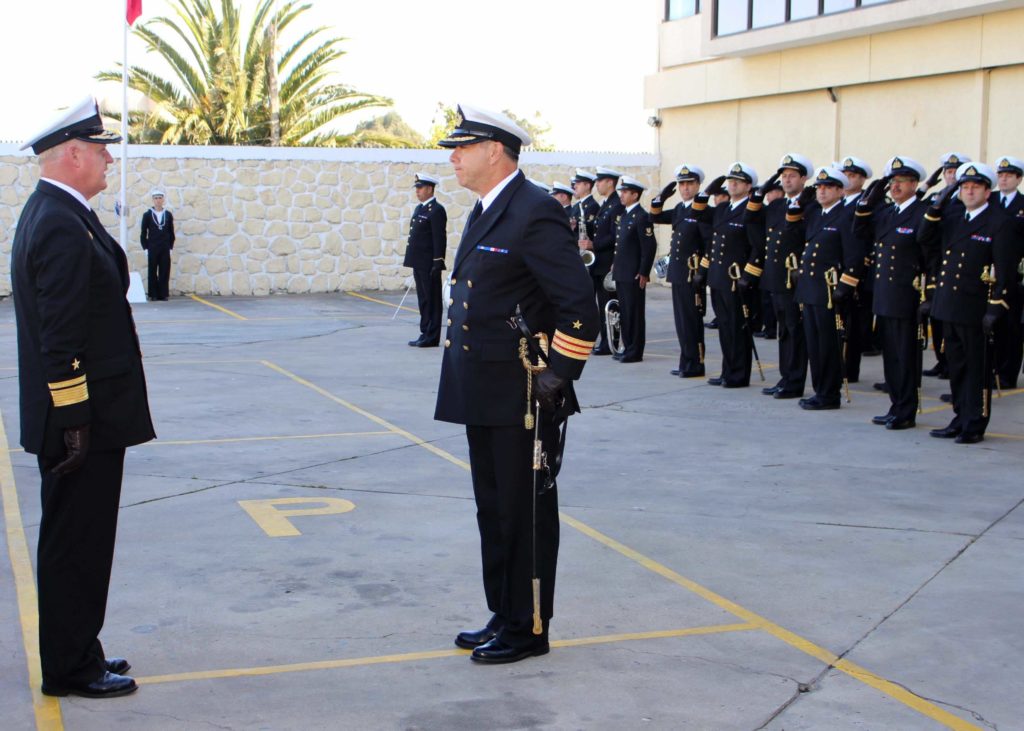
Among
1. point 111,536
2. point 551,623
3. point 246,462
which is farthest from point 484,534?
point 246,462

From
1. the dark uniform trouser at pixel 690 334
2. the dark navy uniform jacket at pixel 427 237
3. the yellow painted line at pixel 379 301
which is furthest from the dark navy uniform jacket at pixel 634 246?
the yellow painted line at pixel 379 301

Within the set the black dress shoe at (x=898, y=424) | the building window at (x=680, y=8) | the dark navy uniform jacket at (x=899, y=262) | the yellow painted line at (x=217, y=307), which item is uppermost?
the building window at (x=680, y=8)

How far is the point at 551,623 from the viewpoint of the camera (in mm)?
5191

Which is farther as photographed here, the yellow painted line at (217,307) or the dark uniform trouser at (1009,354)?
the yellow painted line at (217,307)

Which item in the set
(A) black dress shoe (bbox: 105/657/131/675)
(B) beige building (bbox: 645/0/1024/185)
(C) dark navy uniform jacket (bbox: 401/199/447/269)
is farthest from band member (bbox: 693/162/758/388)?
(A) black dress shoe (bbox: 105/657/131/675)

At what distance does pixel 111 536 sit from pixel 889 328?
734 centimetres

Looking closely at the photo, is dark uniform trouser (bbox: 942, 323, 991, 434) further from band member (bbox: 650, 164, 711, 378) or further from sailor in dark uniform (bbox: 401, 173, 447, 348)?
sailor in dark uniform (bbox: 401, 173, 447, 348)

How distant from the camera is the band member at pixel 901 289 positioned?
989 cm

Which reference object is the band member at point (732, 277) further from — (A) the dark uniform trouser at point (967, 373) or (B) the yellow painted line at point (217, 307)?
(B) the yellow painted line at point (217, 307)

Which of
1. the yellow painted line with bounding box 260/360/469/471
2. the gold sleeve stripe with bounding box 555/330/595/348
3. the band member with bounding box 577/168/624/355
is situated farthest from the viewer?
the band member with bounding box 577/168/624/355

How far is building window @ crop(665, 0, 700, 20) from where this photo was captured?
966 inches

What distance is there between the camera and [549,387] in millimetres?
4539

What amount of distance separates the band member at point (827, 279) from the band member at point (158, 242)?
1378 cm

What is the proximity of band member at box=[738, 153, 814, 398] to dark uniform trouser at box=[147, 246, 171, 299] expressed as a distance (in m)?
12.9
